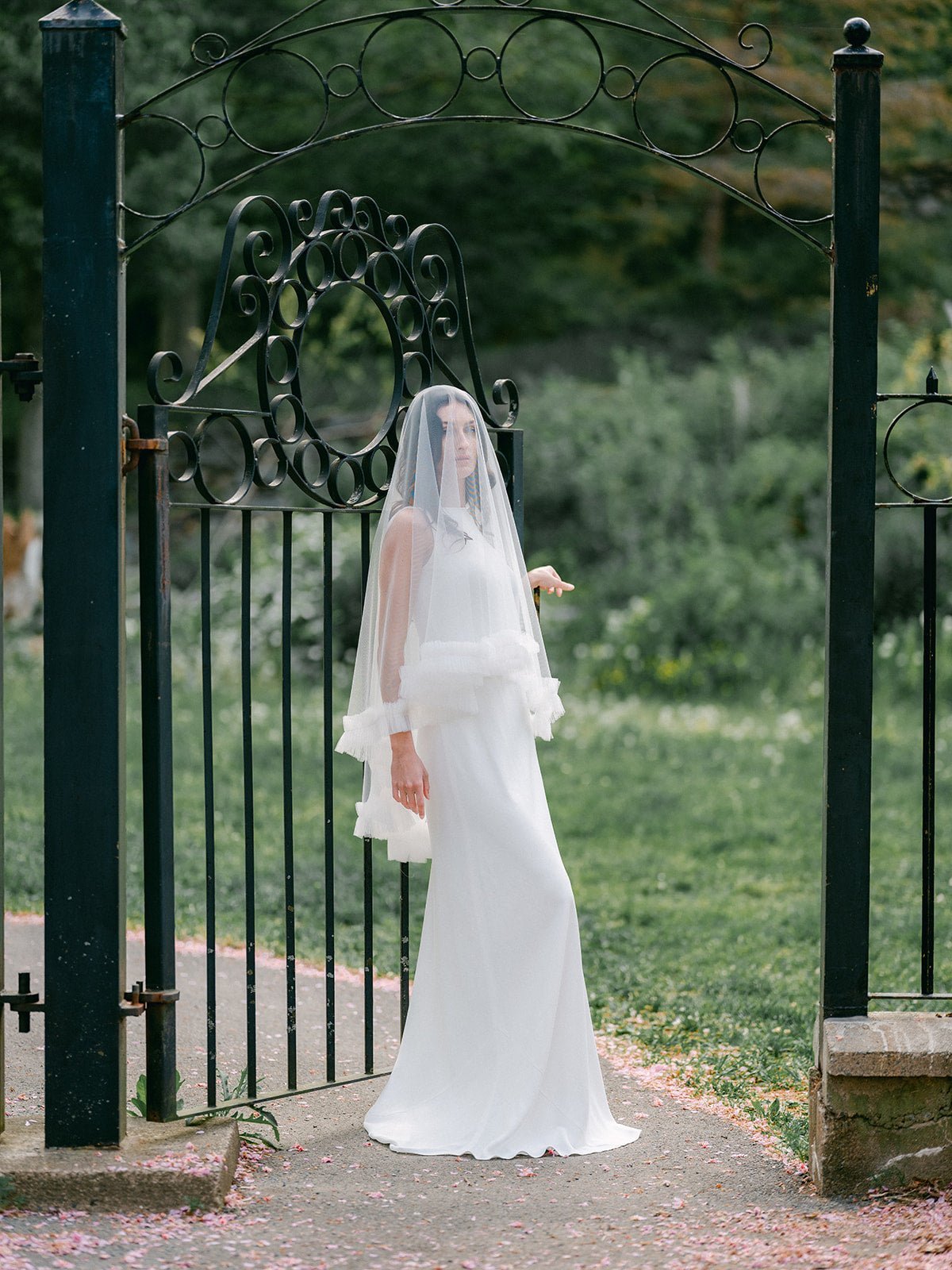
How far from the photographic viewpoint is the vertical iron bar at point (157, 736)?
3482 mm

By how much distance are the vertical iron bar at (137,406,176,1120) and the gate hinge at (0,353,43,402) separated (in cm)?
26

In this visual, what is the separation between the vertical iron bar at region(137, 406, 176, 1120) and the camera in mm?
→ 3482

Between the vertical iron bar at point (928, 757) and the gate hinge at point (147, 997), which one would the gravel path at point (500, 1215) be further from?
the vertical iron bar at point (928, 757)

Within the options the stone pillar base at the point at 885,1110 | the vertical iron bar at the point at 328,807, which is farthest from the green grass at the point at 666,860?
the vertical iron bar at the point at 328,807

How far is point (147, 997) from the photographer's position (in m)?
3.46

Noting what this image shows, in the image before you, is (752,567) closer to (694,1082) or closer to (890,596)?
(890,596)

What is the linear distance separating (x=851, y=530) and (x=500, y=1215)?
5.98ft

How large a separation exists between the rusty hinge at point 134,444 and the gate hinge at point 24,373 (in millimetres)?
229

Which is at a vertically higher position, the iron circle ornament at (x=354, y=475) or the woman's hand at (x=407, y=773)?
the iron circle ornament at (x=354, y=475)

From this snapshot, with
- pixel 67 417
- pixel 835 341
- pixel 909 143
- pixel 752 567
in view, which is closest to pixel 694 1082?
pixel 835 341

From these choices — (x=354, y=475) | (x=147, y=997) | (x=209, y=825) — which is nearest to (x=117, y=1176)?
(x=147, y=997)

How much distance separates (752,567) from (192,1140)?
401 inches

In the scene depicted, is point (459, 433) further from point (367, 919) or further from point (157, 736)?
point (367, 919)

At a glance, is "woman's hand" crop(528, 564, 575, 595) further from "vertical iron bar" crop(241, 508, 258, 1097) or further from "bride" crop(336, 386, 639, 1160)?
"vertical iron bar" crop(241, 508, 258, 1097)
